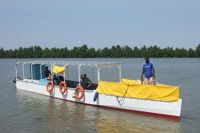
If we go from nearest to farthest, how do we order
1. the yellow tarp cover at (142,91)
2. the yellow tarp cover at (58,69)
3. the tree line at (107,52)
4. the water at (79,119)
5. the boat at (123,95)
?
the water at (79,119)
the yellow tarp cover at (142,91)
the boat at (123,95)
the yellow tarp cover at (58,69)
the tree line at (107,52)

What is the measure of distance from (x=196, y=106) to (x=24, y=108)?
11.0 meters

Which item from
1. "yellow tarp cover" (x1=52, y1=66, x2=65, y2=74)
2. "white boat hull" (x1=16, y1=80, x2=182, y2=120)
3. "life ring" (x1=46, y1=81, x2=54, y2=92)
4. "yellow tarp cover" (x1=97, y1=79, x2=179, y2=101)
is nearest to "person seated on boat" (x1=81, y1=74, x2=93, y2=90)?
"white boat hull" (x1=16, y1=80, x2=182, y2=120)

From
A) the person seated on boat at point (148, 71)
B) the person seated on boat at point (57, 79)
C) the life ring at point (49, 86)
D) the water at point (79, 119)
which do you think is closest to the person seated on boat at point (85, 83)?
the water at point (79, 119)

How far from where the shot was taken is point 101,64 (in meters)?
24.8

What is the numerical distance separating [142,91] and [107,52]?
12456cm

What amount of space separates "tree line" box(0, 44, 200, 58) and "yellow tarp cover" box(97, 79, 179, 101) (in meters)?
119

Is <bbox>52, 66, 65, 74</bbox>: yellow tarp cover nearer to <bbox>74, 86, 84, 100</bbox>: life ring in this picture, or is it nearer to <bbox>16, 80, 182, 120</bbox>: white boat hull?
<bbox>16, 80, 182, 120</bbox>: white boat hull

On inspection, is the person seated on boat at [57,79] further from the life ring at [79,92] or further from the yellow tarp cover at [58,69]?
the life ring at [79,92]

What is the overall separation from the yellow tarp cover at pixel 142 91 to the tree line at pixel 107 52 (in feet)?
391

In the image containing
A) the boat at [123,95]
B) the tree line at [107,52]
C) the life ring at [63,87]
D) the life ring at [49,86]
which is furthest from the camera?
the tree line at [107,52]

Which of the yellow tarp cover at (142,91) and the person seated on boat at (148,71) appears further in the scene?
the person seated on boat at (148,71)

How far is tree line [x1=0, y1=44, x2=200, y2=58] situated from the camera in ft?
470

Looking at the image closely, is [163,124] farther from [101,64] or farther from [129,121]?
[101,64]

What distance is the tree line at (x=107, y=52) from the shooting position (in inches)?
5645
